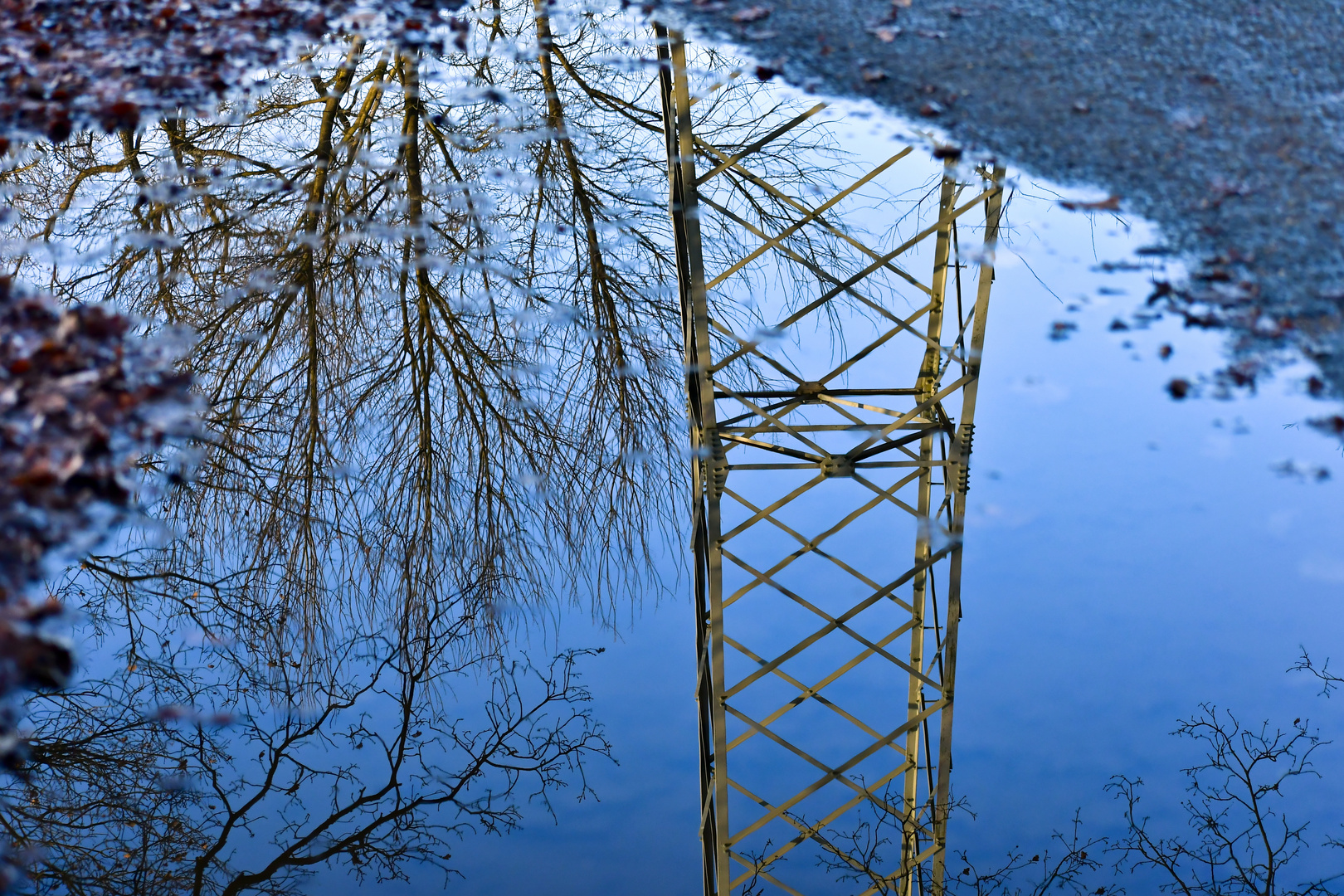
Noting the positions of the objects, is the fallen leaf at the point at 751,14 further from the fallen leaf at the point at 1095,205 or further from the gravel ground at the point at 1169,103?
the fallen leaf at the point at 1095,205

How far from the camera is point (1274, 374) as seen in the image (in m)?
5.16

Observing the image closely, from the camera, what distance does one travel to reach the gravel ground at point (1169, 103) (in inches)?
219

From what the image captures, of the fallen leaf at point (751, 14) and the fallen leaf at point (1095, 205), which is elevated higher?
the fallen leaf at point (751, 14)

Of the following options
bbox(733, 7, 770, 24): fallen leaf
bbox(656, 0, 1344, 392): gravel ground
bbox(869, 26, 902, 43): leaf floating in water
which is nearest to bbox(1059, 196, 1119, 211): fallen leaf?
bbox(656, 0, 1344, 392): gravel ground

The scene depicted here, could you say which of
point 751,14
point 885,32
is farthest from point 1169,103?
point 751,14

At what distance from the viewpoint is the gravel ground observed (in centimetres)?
557

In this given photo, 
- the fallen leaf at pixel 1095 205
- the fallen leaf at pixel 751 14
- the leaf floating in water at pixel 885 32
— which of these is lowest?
the fallen leaf at pixel 1095 205

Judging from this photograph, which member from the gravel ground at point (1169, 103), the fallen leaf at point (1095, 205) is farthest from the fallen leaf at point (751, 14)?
the fallen leaf at point (1095, 205)

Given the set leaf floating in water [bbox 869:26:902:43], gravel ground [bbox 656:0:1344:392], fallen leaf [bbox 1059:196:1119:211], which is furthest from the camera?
leaf floating in water [bbox 869:26:902:43]

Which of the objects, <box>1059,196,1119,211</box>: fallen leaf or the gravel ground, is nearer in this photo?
the gravel ground

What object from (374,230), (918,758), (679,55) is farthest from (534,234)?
(918,758)

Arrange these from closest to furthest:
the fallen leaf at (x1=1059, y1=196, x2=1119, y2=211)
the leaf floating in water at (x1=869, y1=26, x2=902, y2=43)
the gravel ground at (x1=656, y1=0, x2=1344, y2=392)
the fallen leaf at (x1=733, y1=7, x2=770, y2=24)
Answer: the gravel ground at (x1=656, y1=0, x2=1344, y2=392) < the fallen leaf at (x1=1059, y1=196, x2=1119, y2=211) < the leaf floating in water at (x1=869, y1=26, x2=902, y2=43) < the fallen leaf at (x1=733, y1=7, x2=770, y2=24)

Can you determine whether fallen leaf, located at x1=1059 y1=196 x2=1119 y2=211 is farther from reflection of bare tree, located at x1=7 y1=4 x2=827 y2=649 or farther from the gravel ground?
reflection of bare tree, located at x1=7 y1=4 x2=827 y2=649

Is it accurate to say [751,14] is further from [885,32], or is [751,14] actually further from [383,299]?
[383,299]
